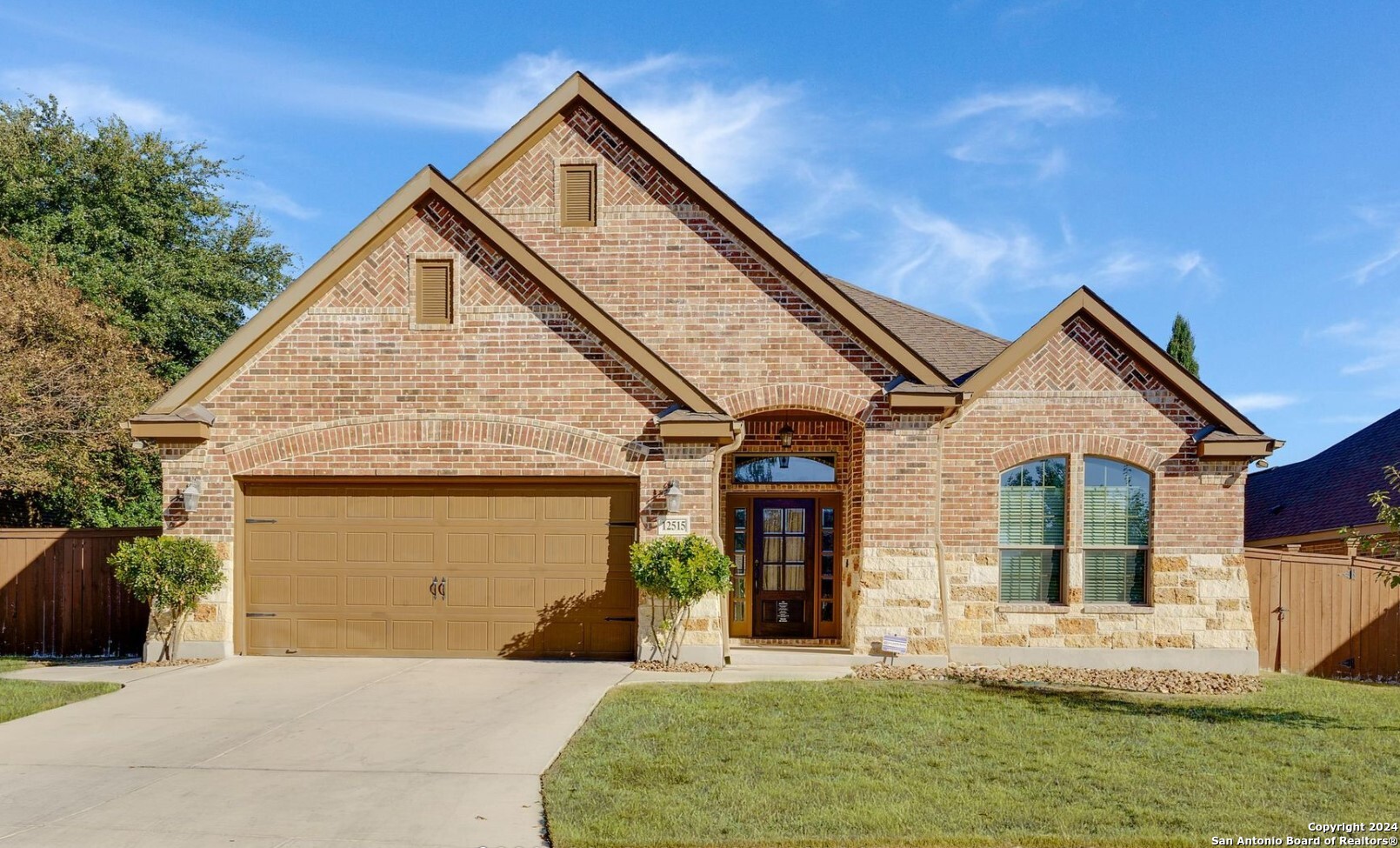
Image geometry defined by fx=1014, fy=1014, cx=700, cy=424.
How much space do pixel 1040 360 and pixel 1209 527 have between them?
310 cm

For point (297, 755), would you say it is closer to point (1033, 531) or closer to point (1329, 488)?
point (1033, 531)

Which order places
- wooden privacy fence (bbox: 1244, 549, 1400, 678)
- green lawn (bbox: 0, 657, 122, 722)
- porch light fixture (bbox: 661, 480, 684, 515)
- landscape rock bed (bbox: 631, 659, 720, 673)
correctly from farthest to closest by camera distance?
wooden privacy fence (bbox: 1244, 549, 1400, 678) → porch light fixture (bbox: 661, 480, 684, 515) → landscape rock bed (bbox: 631, 659, 720, 673) → green lawn (bbox: 0, 657, 122, 722)

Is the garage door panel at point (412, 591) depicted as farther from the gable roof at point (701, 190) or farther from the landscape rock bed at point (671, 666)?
the gable roof at point (701, 190)

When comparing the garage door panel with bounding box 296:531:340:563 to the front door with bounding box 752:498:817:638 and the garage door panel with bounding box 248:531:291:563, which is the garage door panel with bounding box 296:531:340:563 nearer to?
the garage door panel with bounding box 248:531:291:563

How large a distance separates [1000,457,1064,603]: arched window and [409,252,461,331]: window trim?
7505 millimetres

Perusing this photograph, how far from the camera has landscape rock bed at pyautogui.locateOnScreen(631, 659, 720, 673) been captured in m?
11.8

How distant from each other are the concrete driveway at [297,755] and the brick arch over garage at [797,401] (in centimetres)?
372

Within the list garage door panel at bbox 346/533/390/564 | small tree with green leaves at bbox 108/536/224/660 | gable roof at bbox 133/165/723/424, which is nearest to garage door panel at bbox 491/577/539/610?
garage door panel at bbox 346/533/390/564

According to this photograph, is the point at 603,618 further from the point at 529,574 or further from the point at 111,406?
the point at 111,406

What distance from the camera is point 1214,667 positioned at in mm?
13195

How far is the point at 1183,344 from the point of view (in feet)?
106

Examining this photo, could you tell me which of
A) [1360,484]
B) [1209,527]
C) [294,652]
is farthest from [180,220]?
[1360,484]

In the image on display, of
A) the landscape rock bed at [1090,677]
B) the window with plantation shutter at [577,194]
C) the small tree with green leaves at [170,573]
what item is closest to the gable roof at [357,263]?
the small tree with green leaves at [170,573]

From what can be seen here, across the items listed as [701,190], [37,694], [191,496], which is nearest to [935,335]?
[701,190]
